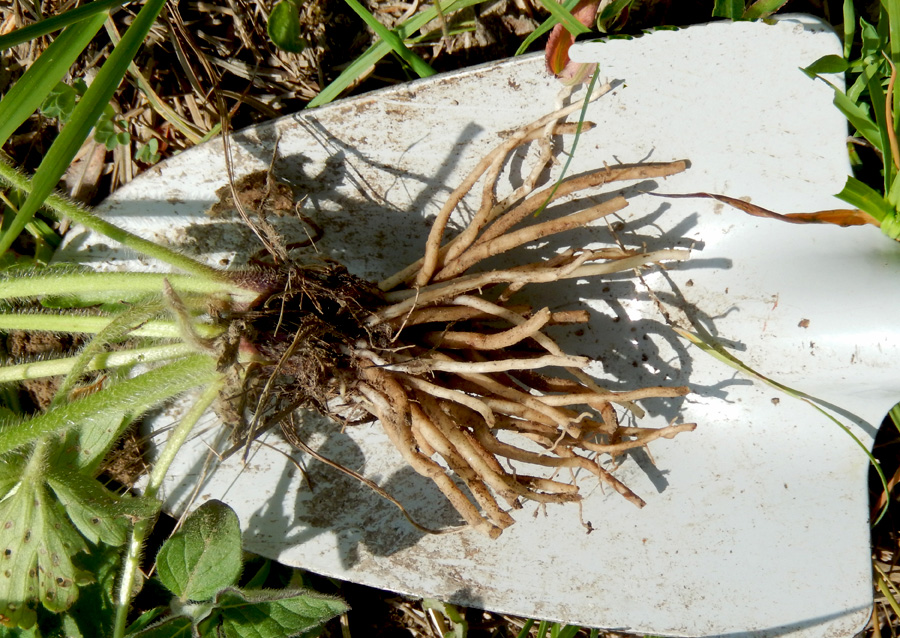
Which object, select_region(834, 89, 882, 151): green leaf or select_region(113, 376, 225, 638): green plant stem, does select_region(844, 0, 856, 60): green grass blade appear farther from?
select_region(113, 376, 225, 638): green plant stem

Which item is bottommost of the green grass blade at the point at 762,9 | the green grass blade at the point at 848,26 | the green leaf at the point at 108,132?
the green grass blade at the point at 848,26

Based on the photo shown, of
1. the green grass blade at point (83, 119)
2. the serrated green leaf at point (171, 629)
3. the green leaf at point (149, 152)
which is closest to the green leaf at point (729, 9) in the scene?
the green grass blade at point (83, 119)

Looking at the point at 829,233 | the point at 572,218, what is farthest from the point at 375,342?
the point at 829,233

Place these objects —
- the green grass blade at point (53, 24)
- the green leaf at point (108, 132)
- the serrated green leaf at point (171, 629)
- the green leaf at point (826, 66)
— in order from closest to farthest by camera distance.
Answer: the green grass blade at point (53, 24)
the green leaf at point (826, 66)
the serrated green leaf at point (171, 629)
the green leaf at point (108, 132)

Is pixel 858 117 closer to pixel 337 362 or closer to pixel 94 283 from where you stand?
pixel 337 362

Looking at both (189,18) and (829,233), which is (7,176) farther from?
(829,233)

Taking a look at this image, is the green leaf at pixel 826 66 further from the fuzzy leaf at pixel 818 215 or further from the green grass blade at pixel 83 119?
the green grass blade at pixel 83 119
